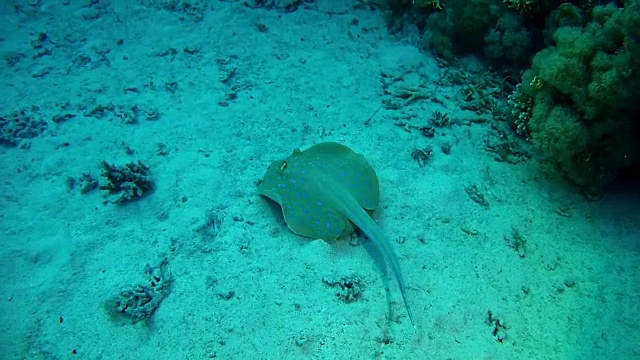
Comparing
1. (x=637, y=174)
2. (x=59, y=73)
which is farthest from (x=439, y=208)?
(x=59, y=73)

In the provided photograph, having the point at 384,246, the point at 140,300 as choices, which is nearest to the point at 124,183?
the point at 140,300

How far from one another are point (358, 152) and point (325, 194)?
1.29 meters

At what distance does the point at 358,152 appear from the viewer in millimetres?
5168

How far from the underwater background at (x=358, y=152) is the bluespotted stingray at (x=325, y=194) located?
0.22 m

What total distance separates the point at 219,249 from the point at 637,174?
525 centimetres

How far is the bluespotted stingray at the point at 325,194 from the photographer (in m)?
3.94

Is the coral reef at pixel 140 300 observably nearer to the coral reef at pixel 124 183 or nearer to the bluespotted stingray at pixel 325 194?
the coral reef at pixel 124 183

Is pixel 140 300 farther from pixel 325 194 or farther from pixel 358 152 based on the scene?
pixel 358 152

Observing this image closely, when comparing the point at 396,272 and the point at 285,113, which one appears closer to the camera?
the point at 396,272

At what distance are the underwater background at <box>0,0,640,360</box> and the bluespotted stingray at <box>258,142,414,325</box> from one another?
0.22 metres

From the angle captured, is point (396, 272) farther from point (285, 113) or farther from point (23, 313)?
point (23, 313)

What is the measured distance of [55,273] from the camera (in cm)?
391

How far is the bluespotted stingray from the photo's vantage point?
394cm

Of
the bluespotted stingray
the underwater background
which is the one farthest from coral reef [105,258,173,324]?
the bluespotted stingray
